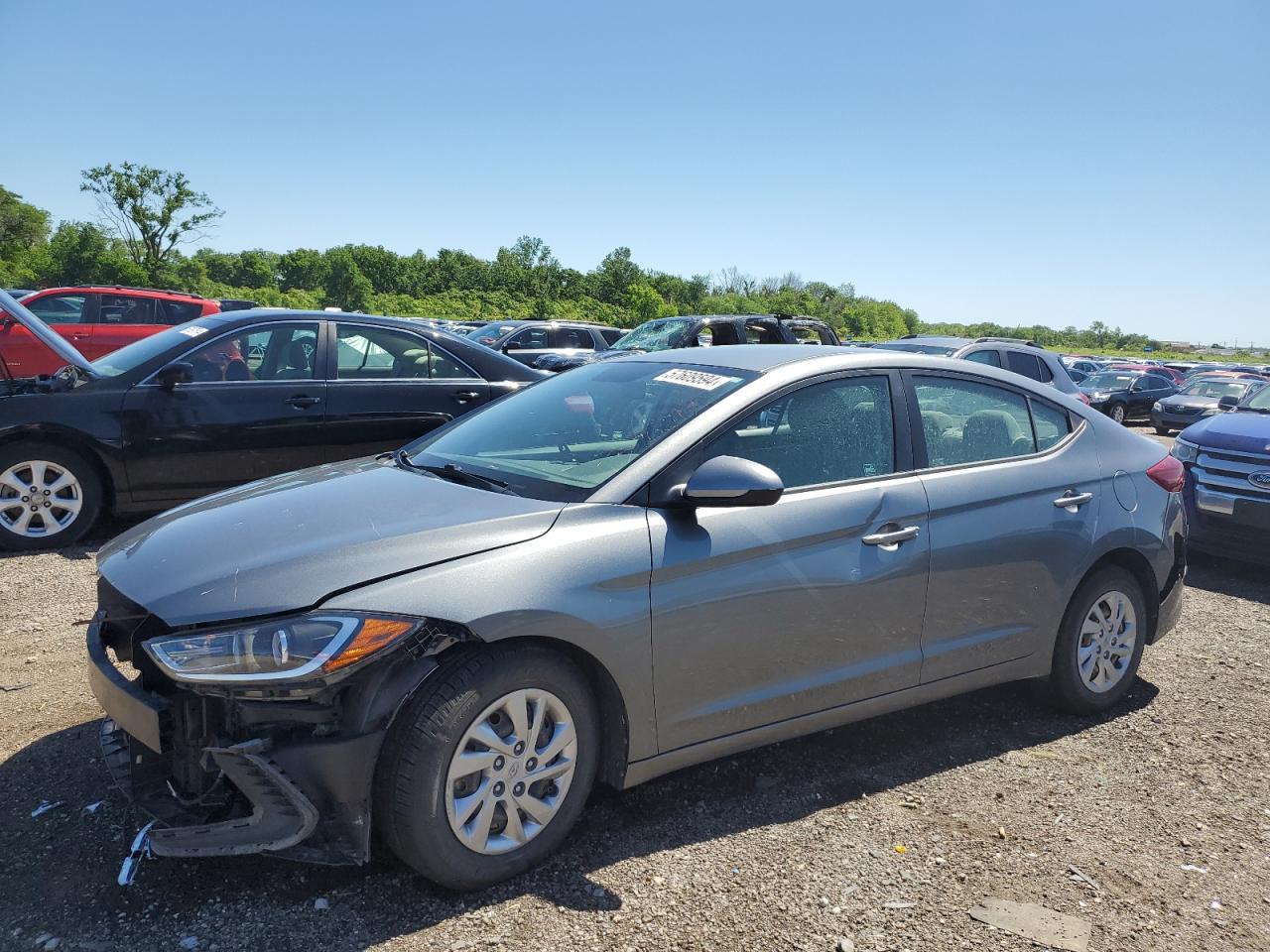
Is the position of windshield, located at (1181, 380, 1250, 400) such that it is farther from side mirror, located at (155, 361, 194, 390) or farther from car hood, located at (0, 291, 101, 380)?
car hood, located at (0, 291, 101, 380)

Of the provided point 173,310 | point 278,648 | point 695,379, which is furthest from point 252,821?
point 173,310

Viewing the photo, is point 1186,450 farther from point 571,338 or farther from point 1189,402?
point 1189,402

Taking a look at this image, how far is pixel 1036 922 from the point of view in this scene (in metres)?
2.63

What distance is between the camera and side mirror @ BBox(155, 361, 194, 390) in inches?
242

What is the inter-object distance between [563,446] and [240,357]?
4114 mm

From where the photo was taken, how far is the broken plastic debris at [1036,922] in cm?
255

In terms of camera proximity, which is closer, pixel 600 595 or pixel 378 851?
pixel 600 595

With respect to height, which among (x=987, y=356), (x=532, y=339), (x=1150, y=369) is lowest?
(x=1150, y=369)

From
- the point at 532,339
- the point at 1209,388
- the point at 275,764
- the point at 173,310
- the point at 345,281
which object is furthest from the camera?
the point at 345,281

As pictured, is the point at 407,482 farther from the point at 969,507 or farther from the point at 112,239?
the point at 112,239

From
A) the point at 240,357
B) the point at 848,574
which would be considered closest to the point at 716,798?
the point at 848,574

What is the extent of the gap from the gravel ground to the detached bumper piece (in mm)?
236

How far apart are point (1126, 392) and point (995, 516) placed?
25.0 metres

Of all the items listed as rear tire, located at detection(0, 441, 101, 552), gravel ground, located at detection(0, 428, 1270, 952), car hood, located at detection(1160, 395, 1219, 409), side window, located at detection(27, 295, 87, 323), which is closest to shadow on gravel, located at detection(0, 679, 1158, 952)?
gravel ground, located at detection(0, 428, 1270, 952)
